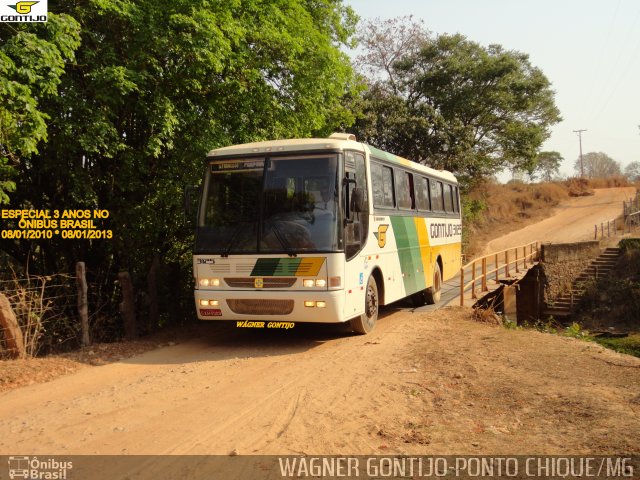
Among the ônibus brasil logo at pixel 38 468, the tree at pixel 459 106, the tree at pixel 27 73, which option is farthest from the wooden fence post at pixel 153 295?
Answer: the tree at pixel 459 106

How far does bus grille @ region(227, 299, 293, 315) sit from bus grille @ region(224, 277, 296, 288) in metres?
0.25

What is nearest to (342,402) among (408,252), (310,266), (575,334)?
(310,266)

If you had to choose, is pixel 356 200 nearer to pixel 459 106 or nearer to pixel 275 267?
pixel 275 267

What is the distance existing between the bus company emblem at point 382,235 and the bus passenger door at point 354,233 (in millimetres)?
822

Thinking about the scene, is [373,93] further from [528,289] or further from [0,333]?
[0,333]

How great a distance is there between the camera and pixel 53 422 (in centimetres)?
559

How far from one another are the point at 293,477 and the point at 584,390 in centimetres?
385

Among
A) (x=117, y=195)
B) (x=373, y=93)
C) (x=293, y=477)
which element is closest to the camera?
(x=293, y=477)

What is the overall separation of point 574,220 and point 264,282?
41.2 m

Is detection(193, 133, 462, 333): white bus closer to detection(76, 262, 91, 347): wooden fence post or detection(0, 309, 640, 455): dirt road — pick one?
detection(0, 309, 640, 455): dirt road

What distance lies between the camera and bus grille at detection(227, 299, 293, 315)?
8.59 metres

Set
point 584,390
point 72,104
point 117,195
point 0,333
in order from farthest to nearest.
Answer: point 117,195 → point 72,104 → point 0,333 → point 584,390

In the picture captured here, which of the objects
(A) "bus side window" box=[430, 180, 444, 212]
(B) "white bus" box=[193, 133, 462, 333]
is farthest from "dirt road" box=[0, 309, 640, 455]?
(A) "bus side window" box=[430, 180, 444, 212]

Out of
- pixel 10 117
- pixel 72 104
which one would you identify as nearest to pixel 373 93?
pixel 72 104
